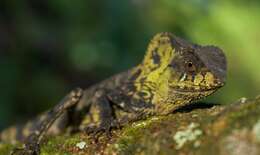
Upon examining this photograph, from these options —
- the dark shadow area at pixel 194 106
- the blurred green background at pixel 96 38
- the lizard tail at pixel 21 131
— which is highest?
the blurred green background at pixel 96 38

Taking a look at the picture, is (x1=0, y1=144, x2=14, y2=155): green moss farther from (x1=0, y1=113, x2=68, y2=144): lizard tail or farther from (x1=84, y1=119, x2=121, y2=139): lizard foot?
(x1=0, y1=113, x2=68, y2=144): lizard tail

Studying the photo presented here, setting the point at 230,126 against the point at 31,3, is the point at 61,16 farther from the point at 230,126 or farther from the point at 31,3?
the point at 230,126

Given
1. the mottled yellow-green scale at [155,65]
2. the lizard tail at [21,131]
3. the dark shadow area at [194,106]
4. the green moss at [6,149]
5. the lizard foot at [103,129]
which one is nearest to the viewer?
the lizard foot at [103,129]

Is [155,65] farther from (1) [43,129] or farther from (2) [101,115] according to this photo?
(1) [43,129]

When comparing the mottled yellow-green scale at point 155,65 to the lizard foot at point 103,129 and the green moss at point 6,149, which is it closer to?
the lizard foot at point 103,129

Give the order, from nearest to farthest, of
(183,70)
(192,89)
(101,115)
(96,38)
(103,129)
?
(103,129), (192,89), (183,70), (101,115), (96,38)

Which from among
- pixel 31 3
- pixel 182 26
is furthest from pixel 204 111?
pixel 31 3

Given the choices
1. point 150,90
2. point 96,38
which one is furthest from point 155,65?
point 96,38

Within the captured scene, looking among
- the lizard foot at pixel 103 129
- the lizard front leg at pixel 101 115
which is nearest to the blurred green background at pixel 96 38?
the lizard front leg at pixel 101 115
